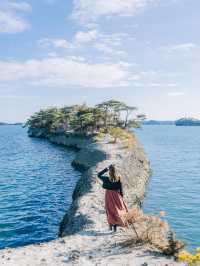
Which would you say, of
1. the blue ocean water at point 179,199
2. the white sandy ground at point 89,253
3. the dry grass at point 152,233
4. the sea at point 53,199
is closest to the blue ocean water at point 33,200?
the sea at point 53,199

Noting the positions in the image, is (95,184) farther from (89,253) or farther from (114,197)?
(89,253)

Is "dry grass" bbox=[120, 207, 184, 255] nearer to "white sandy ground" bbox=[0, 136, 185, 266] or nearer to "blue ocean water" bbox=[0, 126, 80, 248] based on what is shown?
"white sandy ground" bbox=[0, 136, 185, 266]

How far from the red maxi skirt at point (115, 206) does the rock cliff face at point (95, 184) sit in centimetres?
206

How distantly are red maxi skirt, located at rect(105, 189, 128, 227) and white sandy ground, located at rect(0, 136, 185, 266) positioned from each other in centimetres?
70

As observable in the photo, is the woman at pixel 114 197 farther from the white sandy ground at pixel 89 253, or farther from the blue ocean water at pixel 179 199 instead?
the blue ocean water at pixel 179 199

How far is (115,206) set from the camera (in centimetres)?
1859

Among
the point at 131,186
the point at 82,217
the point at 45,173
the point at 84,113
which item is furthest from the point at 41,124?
the point at 82,217

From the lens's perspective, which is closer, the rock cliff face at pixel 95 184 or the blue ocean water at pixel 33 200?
the rock cliff face at pixel 95 184

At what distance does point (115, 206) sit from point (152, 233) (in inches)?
88.9


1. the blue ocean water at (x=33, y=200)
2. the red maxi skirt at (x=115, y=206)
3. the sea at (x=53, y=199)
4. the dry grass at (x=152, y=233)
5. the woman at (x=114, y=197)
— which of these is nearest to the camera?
the dry grass at (x=152, y=233)

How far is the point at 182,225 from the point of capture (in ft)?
98.3

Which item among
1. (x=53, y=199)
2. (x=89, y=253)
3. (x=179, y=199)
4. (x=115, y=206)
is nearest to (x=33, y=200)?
(x=53, y=199)

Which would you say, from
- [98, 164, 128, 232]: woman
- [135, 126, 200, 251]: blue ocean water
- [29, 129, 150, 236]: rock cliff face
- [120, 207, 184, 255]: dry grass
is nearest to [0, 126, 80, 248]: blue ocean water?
[29, 129, 150, 236]: rock cliff face

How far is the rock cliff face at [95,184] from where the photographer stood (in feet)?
74.8
